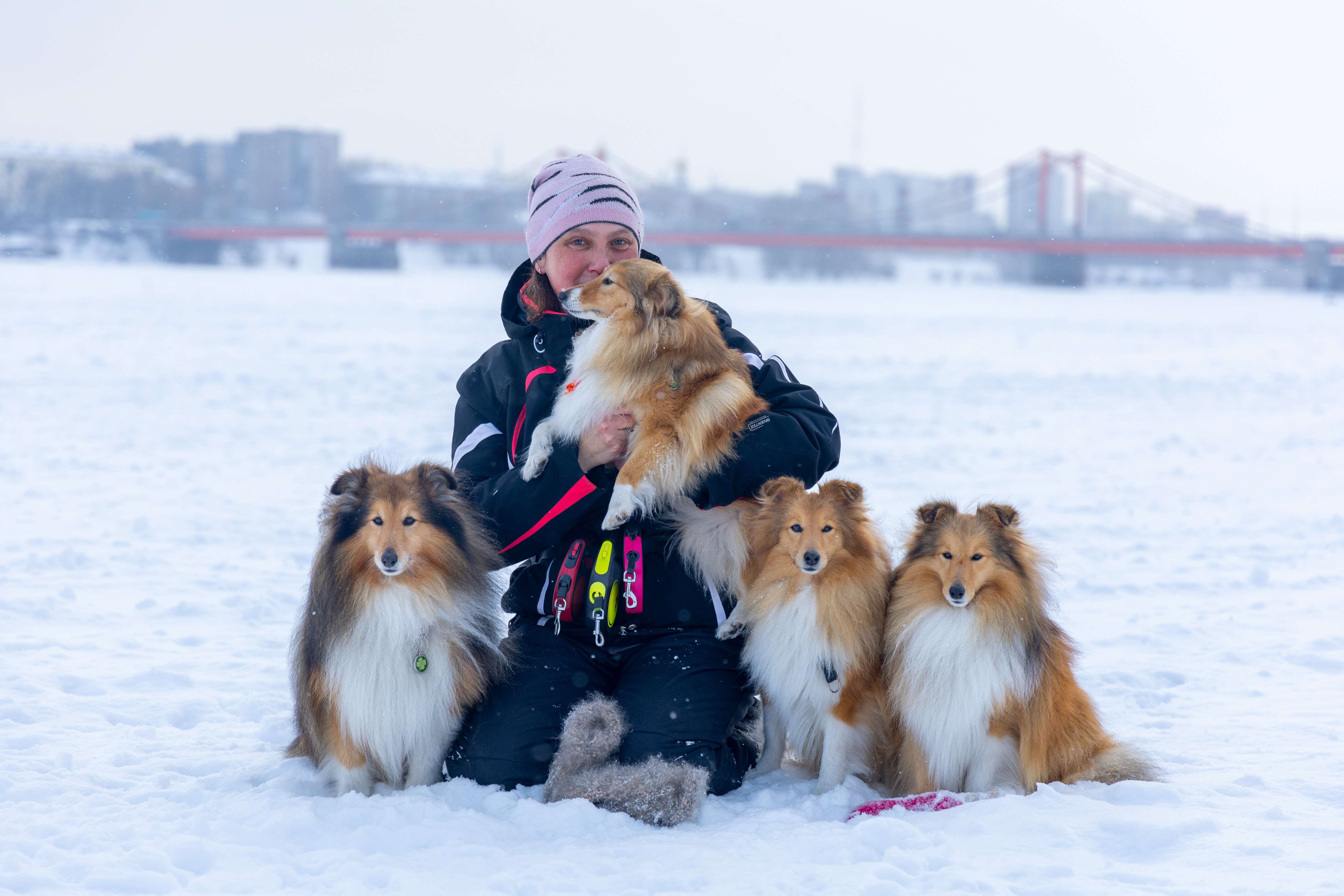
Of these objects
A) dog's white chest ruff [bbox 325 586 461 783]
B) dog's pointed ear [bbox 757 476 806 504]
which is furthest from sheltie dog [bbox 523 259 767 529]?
dog's white chest ruff [bbox 325 586 461 783]

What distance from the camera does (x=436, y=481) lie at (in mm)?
2695

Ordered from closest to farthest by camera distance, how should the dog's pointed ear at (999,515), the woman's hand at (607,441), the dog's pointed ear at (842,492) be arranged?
1. the dog's pointed ear at (999,515)
2. the dog's pointed ear at (842,492)
3. the woman's hand at (607,441)

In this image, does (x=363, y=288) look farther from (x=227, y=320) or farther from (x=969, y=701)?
(x=969, y=701)

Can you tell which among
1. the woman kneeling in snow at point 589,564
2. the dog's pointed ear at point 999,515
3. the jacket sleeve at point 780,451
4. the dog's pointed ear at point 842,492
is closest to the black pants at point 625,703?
the woman kneeling in snow at point 589,564

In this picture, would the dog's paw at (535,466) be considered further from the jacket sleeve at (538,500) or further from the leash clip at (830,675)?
the leash clip at (830,675)

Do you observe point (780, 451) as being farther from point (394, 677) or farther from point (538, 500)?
point (394, 677)

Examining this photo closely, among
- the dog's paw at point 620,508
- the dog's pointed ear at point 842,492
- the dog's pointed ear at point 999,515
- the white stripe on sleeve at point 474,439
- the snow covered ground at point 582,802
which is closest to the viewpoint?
the snow covered ground at point 582,802

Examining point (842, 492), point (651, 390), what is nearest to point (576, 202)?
point (651, 390)

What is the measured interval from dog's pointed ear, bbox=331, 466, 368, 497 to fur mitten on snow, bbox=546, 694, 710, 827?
0.73 m

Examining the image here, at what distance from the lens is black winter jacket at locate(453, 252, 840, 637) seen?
288 centimetres

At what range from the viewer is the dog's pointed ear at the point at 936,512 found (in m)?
2.67

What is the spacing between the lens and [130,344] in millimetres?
13812

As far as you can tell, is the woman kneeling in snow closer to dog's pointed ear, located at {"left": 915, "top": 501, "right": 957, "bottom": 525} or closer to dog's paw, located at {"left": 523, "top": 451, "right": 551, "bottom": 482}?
dog's paw, located at {"left": 523, "top": 451, "right": 551, "bottom": 482}

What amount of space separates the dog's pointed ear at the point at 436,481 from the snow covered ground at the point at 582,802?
27.2 inches
